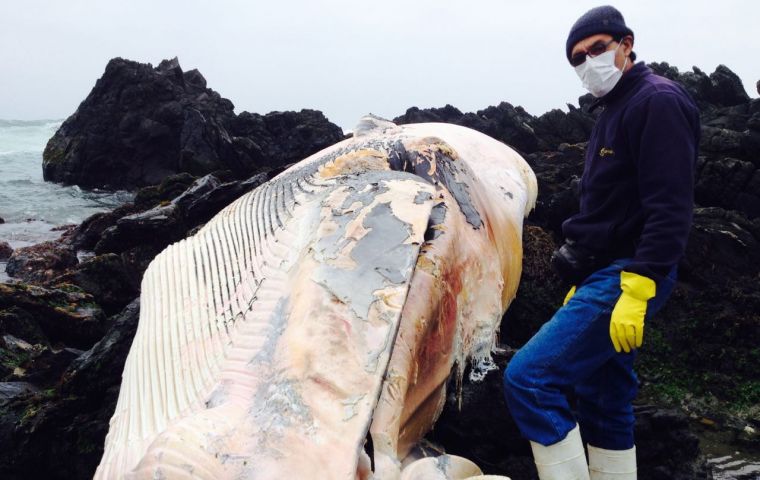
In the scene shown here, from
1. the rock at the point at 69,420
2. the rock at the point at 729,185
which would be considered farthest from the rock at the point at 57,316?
the rock at the point at 729,185

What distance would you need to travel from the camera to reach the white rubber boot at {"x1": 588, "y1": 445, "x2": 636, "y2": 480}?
3.16 metres

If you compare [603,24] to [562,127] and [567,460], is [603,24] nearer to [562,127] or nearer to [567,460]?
[567,460]

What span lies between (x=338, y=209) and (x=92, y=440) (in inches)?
89.4

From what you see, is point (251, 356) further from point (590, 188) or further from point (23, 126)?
point (23, 126)

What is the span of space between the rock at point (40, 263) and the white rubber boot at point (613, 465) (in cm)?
789

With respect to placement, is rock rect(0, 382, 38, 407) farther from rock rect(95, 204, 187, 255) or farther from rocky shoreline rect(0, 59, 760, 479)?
rock rect(95, 204, 187, 255)

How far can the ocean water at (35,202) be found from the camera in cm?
1370

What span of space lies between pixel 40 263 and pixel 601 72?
8646 millimetres

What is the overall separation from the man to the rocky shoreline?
3.20 feet

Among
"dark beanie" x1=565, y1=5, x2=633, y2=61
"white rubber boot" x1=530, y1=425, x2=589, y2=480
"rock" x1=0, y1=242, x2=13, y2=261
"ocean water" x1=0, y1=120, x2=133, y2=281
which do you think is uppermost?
"dark beanie" x1=565, y1=5, x2=633, y2=61

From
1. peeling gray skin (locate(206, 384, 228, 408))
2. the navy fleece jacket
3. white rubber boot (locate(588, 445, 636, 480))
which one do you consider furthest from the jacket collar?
peeling gray skin (locate(206, 384, 228, 408))

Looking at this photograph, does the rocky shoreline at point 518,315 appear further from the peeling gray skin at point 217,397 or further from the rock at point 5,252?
the peeling gray skin at point 217,397

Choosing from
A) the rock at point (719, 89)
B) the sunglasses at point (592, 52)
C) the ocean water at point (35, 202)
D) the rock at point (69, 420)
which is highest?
the rock at point (719, 89)

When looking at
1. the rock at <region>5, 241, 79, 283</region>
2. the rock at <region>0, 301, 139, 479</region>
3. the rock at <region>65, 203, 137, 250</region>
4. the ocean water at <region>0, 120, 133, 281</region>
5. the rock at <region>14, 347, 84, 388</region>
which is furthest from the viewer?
the ocean water at <region>0, 120, 133, 281</region>
